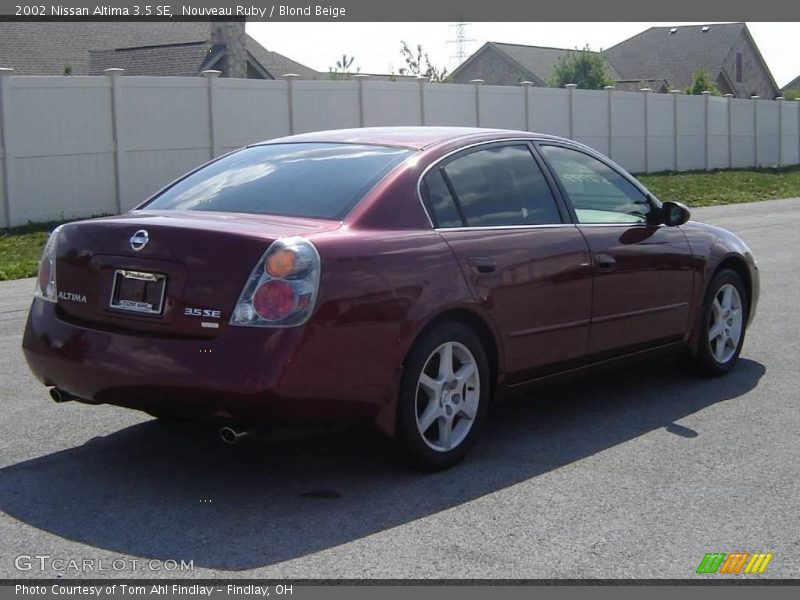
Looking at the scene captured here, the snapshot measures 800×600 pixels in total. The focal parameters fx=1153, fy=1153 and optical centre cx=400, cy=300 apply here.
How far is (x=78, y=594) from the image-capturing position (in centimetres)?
384

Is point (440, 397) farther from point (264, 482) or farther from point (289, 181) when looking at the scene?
point (289, 181)

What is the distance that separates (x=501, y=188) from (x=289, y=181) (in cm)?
110

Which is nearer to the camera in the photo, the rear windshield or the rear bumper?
the rear bumper

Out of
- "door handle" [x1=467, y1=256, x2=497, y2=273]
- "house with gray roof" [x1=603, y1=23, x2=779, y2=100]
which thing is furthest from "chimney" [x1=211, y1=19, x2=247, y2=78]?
"house with gray roof" [x1=603, y1=23, x2=779, y2=100]

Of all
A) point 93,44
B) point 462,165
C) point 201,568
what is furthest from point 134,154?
point 93,44

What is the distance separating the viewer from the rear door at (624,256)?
20.4 ft

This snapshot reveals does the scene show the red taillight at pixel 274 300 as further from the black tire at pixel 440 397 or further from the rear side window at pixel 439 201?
the rear side window at pixel 439 201

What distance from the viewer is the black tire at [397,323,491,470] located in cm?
503

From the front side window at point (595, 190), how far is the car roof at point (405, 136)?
21cm

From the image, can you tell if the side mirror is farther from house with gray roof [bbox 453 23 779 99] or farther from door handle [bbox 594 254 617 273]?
house with gray roof [bbox 453 23 779 99]

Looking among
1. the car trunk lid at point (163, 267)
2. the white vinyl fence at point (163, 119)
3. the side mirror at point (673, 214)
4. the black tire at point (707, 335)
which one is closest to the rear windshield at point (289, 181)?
the car trunk lid at point (163, 267)

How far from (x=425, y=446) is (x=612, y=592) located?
1.39 metres

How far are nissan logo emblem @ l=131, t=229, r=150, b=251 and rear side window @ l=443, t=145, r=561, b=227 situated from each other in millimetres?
1501

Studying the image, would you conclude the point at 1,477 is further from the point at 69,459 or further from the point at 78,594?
the point at 78,594
